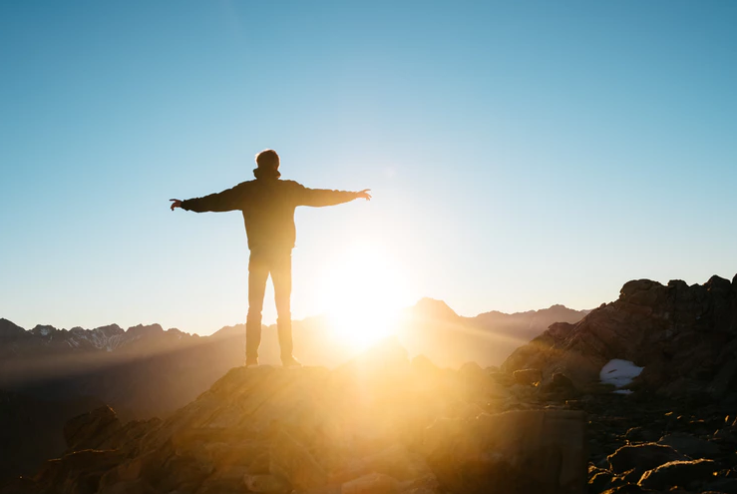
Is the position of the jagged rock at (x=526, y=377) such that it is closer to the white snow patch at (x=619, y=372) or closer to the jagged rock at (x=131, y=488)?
the white snow patch at (x=619, y=372)

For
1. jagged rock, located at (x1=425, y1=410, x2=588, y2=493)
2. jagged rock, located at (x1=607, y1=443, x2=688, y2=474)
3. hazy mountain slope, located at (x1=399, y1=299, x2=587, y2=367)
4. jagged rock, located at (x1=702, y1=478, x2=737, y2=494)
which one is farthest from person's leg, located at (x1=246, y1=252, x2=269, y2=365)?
hazy mountain slope, located at (x1=399, y1=299, x2=587, y2=367)

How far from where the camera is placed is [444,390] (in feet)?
51.8

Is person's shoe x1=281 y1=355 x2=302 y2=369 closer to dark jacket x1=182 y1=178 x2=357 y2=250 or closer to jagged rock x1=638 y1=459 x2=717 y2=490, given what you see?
dark jacket x1=182 y1=178 x2=357 y2=250

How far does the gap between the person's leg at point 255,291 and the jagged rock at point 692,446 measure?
889 cm

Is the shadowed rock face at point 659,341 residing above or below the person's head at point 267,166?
below

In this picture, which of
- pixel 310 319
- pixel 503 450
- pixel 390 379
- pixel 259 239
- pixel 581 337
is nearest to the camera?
pixel 503 450

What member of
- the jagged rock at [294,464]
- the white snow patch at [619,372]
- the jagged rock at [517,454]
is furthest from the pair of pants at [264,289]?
the white snow patch at [619,372]

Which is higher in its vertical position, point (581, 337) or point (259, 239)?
point (259, 239)

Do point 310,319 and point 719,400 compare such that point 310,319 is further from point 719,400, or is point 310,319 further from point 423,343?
point 719,400

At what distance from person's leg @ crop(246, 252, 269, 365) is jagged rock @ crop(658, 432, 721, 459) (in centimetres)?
889

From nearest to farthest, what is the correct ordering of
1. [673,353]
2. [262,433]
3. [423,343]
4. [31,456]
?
[262,433] → [673,353] → [423,343] → [31,456]

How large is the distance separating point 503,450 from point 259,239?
22.2 ft

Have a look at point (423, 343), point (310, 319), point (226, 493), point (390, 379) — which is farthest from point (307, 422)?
point (310, 319)

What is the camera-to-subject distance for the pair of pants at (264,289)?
10742mm
